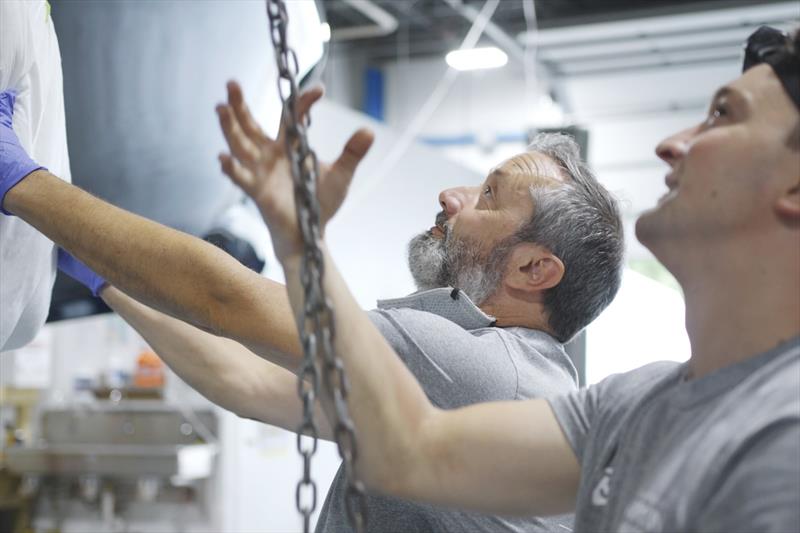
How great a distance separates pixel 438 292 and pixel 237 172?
701mm

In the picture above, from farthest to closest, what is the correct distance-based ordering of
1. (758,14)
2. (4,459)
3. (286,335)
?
(758,14) < (4,459) < (286,335)

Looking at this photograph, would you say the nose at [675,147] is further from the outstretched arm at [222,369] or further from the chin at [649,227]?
the outstretched arm at [222,369]

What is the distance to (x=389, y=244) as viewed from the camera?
3.83m

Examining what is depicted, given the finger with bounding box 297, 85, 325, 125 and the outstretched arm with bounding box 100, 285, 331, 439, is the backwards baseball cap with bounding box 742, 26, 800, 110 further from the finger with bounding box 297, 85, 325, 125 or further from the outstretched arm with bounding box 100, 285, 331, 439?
the outstretched arm with bounding box 100, 285, 331, 439

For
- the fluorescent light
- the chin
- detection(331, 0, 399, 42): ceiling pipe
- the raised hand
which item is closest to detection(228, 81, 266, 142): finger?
the raised hand

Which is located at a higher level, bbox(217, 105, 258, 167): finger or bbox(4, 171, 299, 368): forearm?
bbox(217, 105, 258, 167): finger

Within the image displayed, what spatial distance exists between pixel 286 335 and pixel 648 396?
0.48 metres

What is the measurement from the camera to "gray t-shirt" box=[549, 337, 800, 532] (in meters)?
0.78

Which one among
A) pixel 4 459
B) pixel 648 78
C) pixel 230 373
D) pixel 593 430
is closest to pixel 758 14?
pixel 648 78

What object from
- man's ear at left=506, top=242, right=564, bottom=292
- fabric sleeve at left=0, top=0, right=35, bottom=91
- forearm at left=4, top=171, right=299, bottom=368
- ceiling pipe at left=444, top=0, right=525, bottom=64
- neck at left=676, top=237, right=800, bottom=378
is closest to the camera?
neck at left=676, top=237, right=800, bottom=378

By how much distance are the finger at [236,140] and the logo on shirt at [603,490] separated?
0.45 metres

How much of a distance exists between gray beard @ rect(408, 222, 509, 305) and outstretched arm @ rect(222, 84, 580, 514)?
0.57 metres

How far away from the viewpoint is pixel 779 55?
37.4 inches

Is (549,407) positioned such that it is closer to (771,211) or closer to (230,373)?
(771,211)
